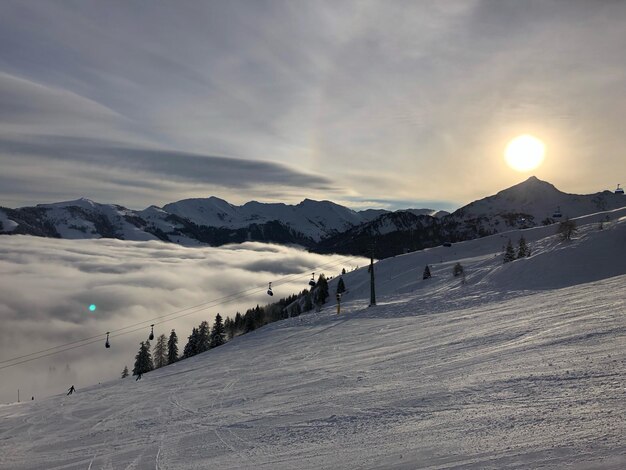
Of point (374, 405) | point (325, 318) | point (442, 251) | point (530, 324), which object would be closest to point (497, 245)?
point (442, 251)

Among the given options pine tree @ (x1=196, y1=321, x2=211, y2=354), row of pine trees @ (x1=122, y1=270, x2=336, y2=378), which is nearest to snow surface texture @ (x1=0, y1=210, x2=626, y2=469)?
row of pine trees @ (x1=122, y1=270, x2=336, y2=378)

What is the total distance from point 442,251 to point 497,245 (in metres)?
10.8

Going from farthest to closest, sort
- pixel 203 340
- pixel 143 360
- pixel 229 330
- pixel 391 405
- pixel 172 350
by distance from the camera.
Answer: pixel 229 330
pixel 172 350
pixel 203 340
pixel 143 360
pixel 391 405

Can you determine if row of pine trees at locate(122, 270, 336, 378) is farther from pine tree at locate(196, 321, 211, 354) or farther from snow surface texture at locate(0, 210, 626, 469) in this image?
snow surface texture at locate(0, 210, 626, 469)

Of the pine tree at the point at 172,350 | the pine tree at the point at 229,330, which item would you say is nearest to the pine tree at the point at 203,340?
the pine tree at the point at 172,350

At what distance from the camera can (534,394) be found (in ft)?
25.9

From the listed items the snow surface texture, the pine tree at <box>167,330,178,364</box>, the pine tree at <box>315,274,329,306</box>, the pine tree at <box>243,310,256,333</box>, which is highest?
the snow surface texture

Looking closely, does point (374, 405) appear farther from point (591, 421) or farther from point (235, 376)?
point (235, 376)

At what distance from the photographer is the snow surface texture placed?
638cm

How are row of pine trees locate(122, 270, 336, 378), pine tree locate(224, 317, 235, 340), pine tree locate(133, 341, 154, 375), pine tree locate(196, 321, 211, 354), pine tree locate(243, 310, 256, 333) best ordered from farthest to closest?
pine tree locate(224, 317, 235, 340)
pine tree locate(243, 310, 256, 333)
pine tree locate(196, 321, 211, 354)
row of pine trees locate(122, 270, 336, 378)
pine tree locate(133, 341, 154, 375)

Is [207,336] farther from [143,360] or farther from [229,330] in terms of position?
[143,360]

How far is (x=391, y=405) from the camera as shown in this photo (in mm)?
9141

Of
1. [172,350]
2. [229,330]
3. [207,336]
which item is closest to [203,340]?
[207,336]

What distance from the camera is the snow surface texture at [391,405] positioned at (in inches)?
251
